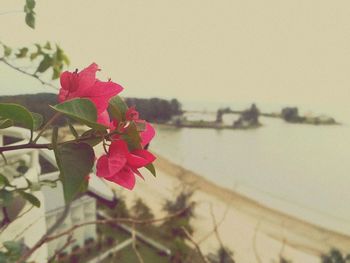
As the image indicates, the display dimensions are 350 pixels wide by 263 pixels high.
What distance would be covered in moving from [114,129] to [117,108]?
0.03 m

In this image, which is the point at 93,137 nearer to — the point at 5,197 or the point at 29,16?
the point at 5,197

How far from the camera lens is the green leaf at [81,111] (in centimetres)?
28

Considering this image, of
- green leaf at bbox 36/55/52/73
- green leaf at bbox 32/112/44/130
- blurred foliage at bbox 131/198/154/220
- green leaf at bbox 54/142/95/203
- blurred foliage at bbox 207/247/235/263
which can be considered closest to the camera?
green leaf at bbox 54/142/95/203

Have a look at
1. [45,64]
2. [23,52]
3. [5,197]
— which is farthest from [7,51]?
[5,197]

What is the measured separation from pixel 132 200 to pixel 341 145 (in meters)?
8.31

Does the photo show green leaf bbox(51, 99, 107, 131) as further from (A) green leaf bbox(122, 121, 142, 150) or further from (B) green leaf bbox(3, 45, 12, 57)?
(B) green leaf bbox(3, 45, 12, 57)

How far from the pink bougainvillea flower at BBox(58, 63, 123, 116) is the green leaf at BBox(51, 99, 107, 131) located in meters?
0.04

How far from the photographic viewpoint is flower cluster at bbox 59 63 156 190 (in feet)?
1.06

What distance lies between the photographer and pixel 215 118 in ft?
45.9

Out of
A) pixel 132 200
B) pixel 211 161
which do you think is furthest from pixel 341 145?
pixel 132 200

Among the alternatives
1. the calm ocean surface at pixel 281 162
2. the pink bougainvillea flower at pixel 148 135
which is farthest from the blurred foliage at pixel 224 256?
the calm ocean surface at pixel 281 162

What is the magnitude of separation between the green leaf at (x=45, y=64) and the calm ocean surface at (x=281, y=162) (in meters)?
11.6

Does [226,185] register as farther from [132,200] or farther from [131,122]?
[131,122]

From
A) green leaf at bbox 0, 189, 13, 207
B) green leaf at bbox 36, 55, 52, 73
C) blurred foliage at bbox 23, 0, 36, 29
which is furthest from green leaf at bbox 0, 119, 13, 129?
green leaf at bbox 36, 55, 52, 73
